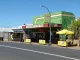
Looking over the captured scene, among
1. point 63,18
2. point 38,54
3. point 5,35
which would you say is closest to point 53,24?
point 63,18

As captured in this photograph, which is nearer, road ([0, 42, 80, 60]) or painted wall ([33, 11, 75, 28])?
road ([0, 42, 80, 60])

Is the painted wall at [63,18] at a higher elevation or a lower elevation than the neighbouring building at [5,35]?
higher

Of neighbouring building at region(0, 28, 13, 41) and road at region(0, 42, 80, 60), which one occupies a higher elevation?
neighbouring building at region(0, 28, 13, 41)

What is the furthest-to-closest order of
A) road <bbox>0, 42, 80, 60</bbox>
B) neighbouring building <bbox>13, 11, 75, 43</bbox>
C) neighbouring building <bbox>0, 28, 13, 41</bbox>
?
1. neighbouring building <bbox>0, 28, 13, 41</bbox>
2. neighbouring building <bbox>13, 11, 75, 43</bbox>
3. road <bbox>0, 42, 80, 60</bbox>

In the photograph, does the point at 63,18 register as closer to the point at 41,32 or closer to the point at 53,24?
the point at 53,24

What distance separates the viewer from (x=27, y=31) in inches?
2685

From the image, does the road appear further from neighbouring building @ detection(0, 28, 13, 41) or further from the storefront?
neighbouring building @ detection(0, 28, 13, 41)

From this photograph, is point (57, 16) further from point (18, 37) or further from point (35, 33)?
point (18, 37)

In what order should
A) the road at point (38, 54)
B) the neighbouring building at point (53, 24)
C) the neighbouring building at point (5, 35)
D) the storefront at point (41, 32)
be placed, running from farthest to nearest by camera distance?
the neighbouring building at point (5, 35) < the storefront at point (41, 32) < the neighbouring building at point (53, 24) < the road at point (38, 54)

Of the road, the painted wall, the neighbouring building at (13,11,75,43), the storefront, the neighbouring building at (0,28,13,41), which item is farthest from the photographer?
the neighbouring building at (0,28,13,41)

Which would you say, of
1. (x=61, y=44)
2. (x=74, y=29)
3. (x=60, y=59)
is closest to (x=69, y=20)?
(x=74, y=29)

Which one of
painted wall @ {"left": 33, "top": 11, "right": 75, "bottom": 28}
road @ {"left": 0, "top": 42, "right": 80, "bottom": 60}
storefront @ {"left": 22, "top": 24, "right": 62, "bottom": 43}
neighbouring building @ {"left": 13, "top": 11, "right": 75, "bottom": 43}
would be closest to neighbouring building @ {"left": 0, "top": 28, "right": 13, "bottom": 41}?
storefront @ {"left": 22, "top": 24, "right": 62, "bottom": 43}

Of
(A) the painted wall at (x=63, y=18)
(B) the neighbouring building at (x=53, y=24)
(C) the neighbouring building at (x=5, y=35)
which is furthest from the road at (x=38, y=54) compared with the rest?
(C) the neighbouring building at (x=5, y=35)

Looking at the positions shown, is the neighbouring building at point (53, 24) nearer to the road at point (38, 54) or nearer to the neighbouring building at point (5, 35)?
the road at point (38, 54)
